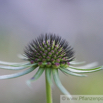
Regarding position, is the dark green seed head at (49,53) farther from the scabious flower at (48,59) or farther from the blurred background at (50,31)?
the blurred background at (50,31)

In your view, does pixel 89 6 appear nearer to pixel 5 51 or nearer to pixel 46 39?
pixel 5 51

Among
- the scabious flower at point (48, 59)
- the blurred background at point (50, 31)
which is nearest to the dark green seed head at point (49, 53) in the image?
the scabious flower at point (48, 59)

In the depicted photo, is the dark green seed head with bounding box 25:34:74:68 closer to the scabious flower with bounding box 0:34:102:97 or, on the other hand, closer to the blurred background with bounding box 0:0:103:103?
the scabious flower with bounding box 0:34:102:97

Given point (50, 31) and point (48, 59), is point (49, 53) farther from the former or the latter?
point (50, 31)

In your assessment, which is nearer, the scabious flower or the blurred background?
the scabious flower

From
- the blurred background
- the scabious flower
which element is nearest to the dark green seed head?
the scabious flower

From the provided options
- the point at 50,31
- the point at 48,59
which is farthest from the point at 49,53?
the point at 50,31
